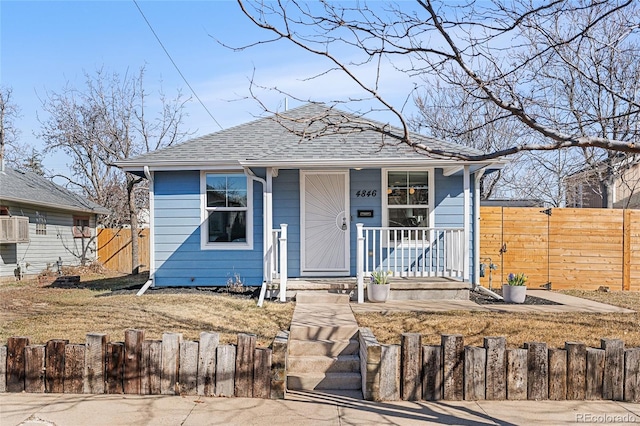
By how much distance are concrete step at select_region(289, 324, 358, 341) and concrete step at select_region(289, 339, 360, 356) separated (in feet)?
1.02

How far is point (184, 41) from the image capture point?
25.1 feet

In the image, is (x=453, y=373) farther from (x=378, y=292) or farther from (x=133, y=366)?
(x=378, y=292)

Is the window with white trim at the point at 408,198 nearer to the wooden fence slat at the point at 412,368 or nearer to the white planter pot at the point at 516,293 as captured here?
the white planter pot at the point at 516,293

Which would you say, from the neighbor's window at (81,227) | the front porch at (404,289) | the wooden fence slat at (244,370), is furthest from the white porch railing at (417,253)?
the neighbor's window at (81,227)

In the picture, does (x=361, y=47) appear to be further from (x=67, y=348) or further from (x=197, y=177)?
(x=197, y=177)

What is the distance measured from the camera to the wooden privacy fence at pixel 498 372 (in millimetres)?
4363

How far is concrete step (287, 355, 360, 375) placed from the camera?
507 centimetres

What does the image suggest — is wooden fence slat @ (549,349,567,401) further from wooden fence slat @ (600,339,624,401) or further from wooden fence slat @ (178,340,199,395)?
wooden fence slat @ (178,340,199,395)

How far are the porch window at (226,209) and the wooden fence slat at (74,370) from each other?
5.52m

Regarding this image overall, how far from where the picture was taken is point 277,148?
9797mm

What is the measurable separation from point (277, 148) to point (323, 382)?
19.2 ft

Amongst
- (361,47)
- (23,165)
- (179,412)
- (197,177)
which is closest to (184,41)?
(197,177)

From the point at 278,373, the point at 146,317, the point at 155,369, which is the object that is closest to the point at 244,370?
the point at 278,373

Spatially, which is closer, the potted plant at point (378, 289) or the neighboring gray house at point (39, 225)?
the potted plant at point (378, 289)
